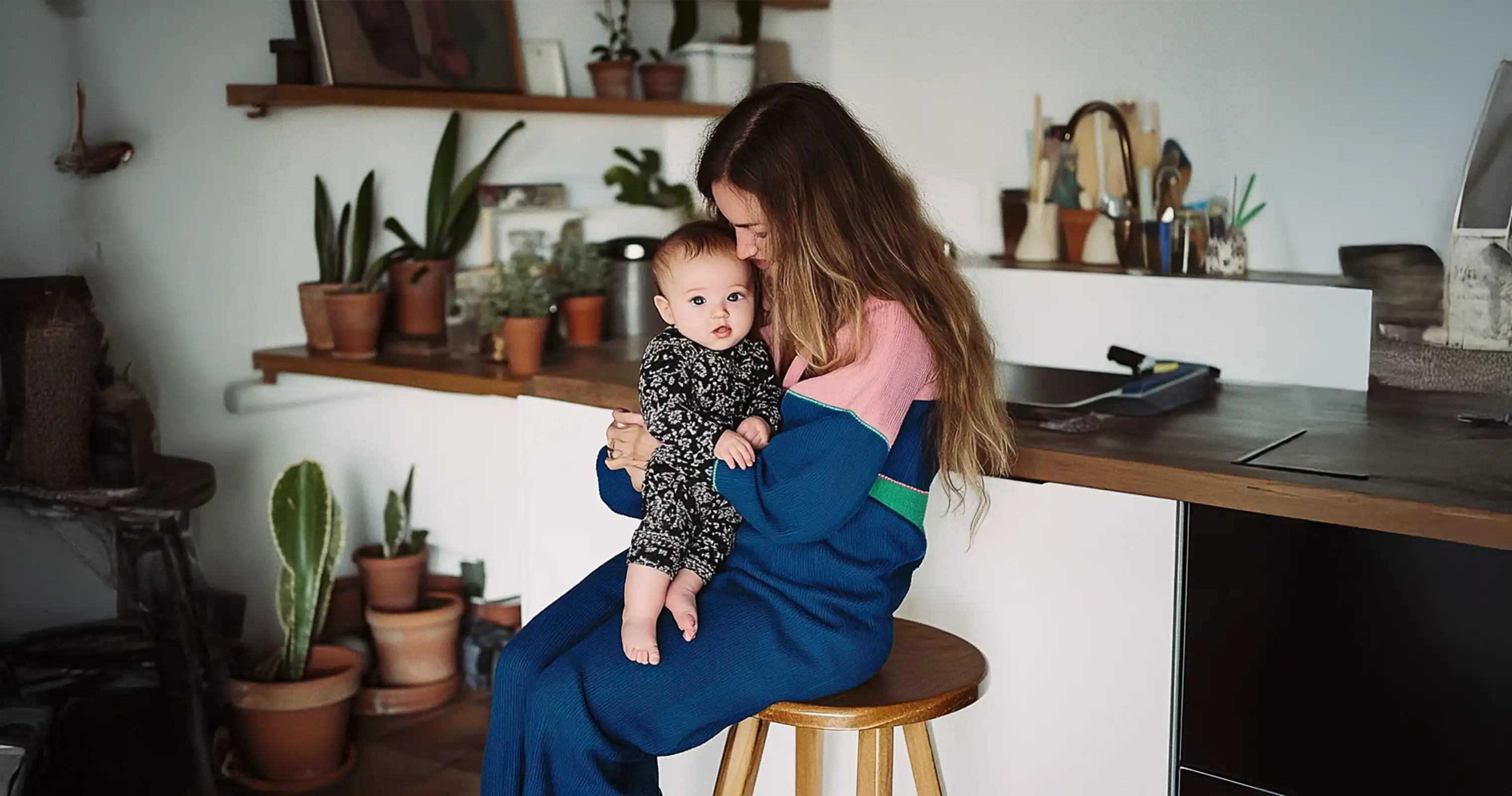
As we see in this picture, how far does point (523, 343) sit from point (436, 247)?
351 mm

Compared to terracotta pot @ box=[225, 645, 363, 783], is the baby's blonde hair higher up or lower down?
higher up

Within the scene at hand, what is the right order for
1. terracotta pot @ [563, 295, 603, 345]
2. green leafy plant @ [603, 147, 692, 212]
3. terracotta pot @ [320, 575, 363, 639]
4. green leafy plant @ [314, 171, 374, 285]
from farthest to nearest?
1. green leafy plant @ [603, 147, 692, 212]
2. terracotta pot @ [563, 295, 603, 345]
3. terracotta pot @ [320, 575, 363, 639]
4. green leafy plant @ [314, 171, 374, 285]

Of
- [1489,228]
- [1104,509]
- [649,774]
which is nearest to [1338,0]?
[1489,228]

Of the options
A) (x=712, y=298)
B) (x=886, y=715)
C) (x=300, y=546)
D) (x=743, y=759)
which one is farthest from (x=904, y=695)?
(x=300, y=546)

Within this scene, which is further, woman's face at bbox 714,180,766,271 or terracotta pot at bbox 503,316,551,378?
terracotta pot at bbox 503,316,551,378

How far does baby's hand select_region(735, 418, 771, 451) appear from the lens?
5.18 ft

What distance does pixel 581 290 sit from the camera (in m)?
3.23

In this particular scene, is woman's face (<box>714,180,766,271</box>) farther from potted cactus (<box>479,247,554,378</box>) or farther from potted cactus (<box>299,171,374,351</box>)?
potted cactus (<box>299,171,374,351</box>)

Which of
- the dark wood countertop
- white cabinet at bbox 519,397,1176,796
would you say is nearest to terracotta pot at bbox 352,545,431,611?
the dark wood countertop

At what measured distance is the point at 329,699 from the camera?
274 centimetres

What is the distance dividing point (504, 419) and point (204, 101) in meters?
0.92

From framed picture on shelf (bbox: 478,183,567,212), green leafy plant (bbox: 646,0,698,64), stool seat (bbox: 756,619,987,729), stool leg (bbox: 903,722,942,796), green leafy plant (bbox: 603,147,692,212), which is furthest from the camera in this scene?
green leafy plant (bbox: 646,0,698,64)

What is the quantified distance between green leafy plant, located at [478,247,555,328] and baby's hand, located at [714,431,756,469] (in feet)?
4.79

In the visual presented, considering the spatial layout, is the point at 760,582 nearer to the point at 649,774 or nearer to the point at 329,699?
the point at 649,774
